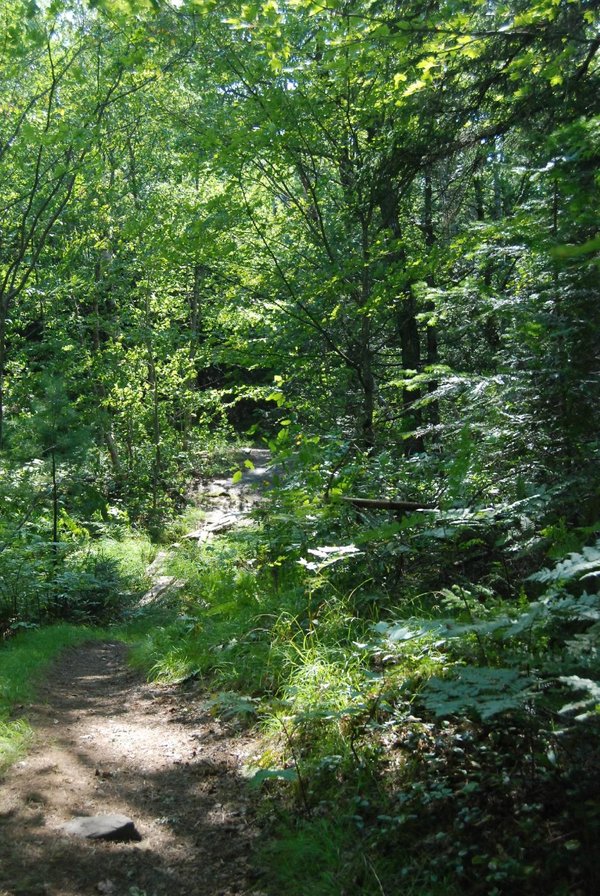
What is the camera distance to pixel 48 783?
4.39 m

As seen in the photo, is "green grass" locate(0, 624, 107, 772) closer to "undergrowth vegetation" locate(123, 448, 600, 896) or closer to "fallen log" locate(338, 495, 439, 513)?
"undergrowth vegetation" locate(123, 448, 600, 896)

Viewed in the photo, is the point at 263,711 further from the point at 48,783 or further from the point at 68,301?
the point at 68,301

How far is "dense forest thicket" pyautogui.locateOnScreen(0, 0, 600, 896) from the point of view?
10.8 feet

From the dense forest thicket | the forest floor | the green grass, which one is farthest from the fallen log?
the green grass

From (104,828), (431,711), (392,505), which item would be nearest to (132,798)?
(104,828)

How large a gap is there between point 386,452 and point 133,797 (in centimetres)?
421

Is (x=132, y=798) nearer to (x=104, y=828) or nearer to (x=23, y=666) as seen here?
(x=104, y=828)

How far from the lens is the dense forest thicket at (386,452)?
3.28m

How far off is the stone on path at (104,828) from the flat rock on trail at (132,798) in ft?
0.14

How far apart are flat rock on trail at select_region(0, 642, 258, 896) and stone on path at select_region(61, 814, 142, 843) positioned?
0.14 ft

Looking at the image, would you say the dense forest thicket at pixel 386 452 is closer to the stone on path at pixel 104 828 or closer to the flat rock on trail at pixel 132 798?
the flat rock on trail at pixel 132 798

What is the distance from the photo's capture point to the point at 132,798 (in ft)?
14.4

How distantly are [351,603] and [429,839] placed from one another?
276cm

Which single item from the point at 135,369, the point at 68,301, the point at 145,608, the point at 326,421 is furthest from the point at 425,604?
the point at 68,301
